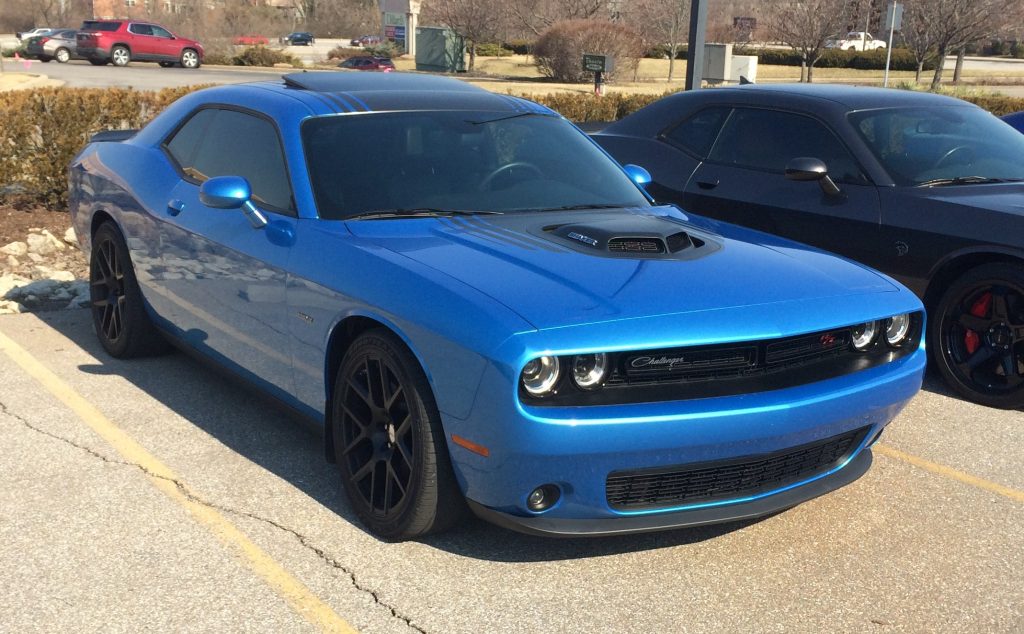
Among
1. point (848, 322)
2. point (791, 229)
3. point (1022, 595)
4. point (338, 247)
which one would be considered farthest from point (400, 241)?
point (791, 229)

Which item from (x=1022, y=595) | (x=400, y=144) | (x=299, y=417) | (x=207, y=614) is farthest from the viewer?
(x=400, y=144)

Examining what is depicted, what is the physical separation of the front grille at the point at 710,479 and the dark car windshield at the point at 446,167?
153cm

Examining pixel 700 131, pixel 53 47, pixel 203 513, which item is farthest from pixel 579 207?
pixel 53 47

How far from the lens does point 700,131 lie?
7301 mm

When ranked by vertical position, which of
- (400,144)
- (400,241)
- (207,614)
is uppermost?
(400,144)

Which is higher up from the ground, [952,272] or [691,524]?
[952,272]

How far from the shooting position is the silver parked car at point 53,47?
4534 centimetres

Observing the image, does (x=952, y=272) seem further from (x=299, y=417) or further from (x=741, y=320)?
(x=299, y=417)

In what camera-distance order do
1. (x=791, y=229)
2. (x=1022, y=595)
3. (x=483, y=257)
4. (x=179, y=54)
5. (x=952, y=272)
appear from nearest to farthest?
1. (x=1022, y=595)
2. (x=483, y=257)
3. (x=952, y=272)
4. (x=791, y=229)
5. (x=179, y=54)

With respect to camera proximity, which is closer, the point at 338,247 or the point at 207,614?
the point at 207,614

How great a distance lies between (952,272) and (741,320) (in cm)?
291

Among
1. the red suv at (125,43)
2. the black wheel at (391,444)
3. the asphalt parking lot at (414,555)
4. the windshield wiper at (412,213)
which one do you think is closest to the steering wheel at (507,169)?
the windshield wiper at (412,213)

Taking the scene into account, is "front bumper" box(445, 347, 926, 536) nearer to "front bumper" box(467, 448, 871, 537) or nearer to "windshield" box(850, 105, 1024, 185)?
"front bumper" box(467, 448, 871, 537)

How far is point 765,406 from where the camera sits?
3.46 meters
